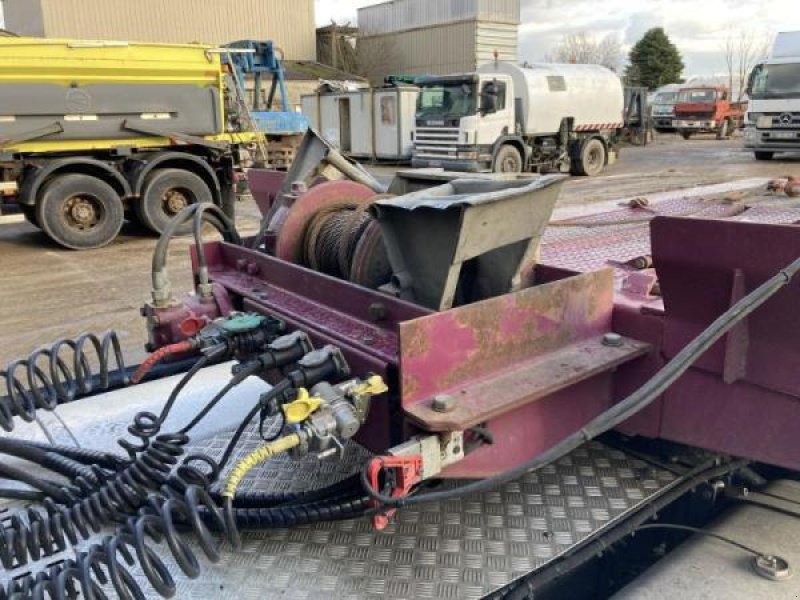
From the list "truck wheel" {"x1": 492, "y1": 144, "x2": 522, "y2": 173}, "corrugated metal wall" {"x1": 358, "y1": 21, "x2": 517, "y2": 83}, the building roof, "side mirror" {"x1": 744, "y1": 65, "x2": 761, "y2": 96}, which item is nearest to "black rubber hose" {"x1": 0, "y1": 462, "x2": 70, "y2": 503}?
"truck wheel" {"x1": 492, "y1": 144, "x2": 522, "y2": 173}

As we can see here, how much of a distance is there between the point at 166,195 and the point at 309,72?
76.6 feet

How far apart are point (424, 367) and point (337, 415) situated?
0.83 ft

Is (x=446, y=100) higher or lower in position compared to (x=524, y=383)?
higher

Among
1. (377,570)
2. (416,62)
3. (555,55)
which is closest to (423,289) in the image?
(377,570)

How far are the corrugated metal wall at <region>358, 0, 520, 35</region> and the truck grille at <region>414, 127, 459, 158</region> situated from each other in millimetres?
18561

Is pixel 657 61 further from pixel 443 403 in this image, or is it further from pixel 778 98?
pixel 443 403

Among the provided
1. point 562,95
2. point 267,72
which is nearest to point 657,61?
point 562,95

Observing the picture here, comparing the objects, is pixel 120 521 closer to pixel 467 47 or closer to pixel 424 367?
pixel 424 367

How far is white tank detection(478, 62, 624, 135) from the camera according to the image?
58.0 feet

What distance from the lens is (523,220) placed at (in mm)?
2109

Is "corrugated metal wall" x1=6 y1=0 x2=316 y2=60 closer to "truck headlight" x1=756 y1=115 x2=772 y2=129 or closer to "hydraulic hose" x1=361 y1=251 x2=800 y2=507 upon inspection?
"truck headlight" x1=756 y1=115 x2=772 y2=129

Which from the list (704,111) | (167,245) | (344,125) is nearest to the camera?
(167,245)

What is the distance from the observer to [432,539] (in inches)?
85.0

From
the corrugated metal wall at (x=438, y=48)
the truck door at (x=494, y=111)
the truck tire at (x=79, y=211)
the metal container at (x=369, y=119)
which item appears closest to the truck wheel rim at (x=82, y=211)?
the truck tire at (x=79, y=211)
